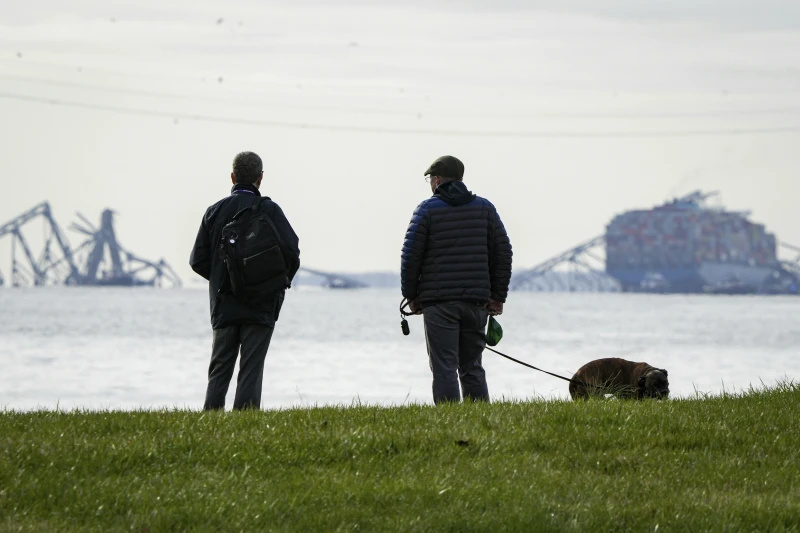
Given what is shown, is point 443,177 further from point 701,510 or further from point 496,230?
point 701,510

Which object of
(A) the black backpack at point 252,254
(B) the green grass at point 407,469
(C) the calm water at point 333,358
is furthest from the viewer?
(C) the calm water at point 333,358

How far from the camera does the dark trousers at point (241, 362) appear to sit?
10164 millimetres

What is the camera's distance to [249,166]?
10.2m

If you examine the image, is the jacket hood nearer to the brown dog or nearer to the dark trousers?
the dark trousers

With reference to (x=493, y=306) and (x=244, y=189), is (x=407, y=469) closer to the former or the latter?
(x=493, y=306)

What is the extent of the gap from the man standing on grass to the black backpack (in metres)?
1.13

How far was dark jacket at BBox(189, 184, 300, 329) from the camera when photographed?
33.0 ft

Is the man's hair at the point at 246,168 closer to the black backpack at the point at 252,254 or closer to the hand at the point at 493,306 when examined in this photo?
the black backpack at the point at 252,254

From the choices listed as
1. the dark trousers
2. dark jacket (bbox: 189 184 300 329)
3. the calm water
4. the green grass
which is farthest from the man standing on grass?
the calm water

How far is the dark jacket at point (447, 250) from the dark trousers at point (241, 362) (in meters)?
1.28

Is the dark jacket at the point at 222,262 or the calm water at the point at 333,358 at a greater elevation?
the dark jacket at the point at 222,262

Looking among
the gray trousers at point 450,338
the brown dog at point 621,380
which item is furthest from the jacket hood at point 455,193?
the brown dog at point 621,380

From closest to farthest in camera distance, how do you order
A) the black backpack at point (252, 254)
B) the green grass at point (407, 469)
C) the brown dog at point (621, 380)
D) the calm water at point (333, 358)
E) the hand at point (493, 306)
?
the green grass at point (407, 469) → the black backpack at point (252, 254) → the hand at point (493, 306) → the brown dog at point (621, 380) → the calm water at point (333, 358)

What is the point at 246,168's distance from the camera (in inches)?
402
